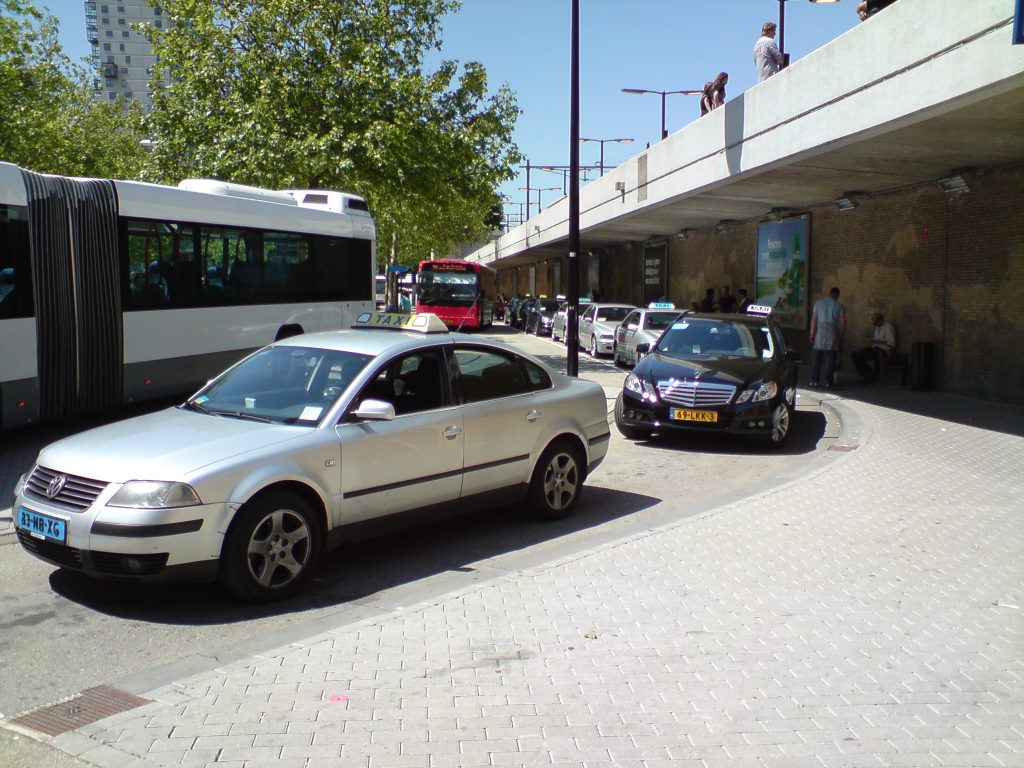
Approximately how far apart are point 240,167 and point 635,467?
14753mm

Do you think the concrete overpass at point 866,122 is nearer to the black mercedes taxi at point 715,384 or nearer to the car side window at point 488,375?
the black mercedes taxi at point 715,384

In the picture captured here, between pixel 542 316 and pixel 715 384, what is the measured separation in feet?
93.5

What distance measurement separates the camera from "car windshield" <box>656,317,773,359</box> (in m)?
12.6

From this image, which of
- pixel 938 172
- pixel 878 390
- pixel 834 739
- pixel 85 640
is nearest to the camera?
pixel 834 739

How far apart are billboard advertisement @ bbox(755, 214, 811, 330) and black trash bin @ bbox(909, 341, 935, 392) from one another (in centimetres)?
548

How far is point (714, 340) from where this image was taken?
12.9m

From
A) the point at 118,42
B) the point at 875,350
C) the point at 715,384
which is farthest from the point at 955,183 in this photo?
the point at 118,42

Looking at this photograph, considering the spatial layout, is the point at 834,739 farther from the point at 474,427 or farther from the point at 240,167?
the point at 240,167

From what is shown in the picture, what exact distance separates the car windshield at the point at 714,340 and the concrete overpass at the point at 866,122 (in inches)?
110

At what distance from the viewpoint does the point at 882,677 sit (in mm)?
4508

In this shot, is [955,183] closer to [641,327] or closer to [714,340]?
[714,340]

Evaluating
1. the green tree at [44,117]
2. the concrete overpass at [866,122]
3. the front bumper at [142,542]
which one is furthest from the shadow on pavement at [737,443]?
the green tree at [44,117]

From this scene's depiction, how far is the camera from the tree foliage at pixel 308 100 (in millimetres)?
22203

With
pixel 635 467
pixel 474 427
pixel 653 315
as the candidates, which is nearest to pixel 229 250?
pixel 635 467
